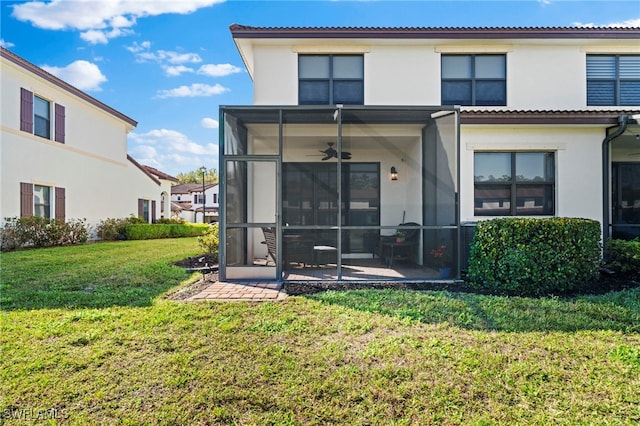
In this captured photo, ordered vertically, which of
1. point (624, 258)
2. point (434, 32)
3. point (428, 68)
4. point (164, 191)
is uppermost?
point (434, 32)

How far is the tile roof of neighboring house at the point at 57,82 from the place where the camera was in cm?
1156

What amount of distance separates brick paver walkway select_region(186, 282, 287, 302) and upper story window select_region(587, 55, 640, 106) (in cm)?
982

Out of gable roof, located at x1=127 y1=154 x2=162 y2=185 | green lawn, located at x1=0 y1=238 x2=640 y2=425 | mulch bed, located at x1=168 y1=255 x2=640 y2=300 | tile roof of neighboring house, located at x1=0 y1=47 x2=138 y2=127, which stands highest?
tile roof of neighboring house, located at x1=0 y1=47 x2=138 y2=127

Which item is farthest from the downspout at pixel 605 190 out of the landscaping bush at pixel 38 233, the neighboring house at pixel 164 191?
the neighboring house at pixel 164 191

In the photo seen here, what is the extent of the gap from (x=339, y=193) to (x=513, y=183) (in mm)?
4331

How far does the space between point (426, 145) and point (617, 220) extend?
6.02 metres

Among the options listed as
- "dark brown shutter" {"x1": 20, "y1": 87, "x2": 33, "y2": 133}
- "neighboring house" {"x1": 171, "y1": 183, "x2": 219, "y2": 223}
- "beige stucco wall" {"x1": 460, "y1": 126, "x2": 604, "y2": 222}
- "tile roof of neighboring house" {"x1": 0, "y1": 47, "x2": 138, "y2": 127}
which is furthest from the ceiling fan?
"neighboring house" {"x1": 171, "y1": 183, "x2": 219, "y2": 223}

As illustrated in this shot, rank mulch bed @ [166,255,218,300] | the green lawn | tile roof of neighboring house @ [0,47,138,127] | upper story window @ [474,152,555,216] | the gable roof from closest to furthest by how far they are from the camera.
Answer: the green lawn < mulch bed @ [166,255,218,300] < upper story window @ [474,152,555,216] < tile roof of neighboring house @ [0,47,138,127] < the gable roof

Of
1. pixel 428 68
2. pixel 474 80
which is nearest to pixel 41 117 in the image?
pixel 428 68

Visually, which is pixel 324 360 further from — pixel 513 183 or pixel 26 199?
pixel 26 199

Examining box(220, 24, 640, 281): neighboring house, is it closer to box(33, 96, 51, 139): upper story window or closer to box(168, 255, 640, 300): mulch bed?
box(168, 255, 640, 300): mulch bed

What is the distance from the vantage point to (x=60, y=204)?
14203mm

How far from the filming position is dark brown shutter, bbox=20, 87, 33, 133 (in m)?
12.4

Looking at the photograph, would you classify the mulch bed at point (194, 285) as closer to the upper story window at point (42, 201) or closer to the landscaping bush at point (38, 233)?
the landscaping bush at point (38, 233)
